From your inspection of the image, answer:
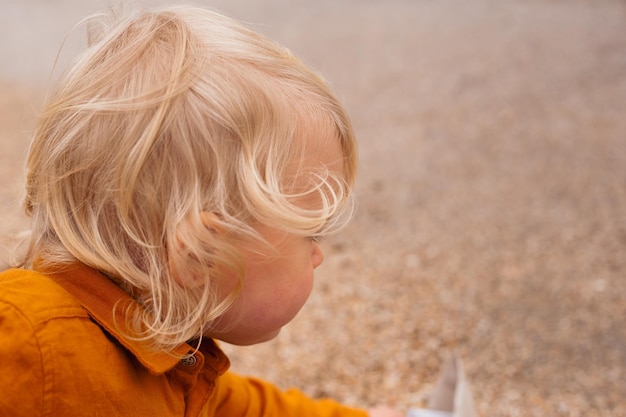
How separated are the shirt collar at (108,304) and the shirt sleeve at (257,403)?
0.28 metres

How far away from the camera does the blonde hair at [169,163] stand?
2.99 feet

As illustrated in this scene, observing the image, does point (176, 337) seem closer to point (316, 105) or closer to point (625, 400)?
point (316, 105)

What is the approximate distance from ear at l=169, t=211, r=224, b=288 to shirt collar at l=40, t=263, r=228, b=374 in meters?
0.07

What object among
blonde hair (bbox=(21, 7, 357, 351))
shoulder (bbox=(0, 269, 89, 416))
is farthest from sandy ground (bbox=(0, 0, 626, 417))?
shoulder (bbox=(0, 269, 89, 416))

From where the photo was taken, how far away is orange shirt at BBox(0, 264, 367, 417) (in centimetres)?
85

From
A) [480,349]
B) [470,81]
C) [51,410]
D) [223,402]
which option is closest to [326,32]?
[470,81]

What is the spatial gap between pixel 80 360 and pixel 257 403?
0.49 meters

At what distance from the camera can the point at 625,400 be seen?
185 cm

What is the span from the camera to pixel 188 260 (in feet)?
3.09

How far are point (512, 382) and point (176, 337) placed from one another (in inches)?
48.8

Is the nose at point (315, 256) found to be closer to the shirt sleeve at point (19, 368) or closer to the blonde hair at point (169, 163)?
the blonde hair at point (169, 163)

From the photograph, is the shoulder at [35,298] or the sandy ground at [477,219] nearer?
the shoulder at [35,298]

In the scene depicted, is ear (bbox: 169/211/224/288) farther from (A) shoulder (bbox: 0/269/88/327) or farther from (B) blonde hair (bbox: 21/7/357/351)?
(A) shoulder (bbox: 0/269/88/327)

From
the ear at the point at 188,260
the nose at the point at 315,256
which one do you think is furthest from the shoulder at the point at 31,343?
the nose at the point at 315,256
